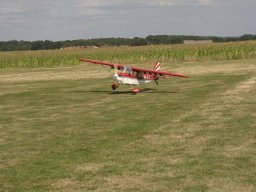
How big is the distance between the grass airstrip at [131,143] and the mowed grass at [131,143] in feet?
0.06

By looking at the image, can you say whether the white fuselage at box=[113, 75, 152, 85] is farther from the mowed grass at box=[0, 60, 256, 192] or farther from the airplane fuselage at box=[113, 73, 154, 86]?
the mowed grass at box=[0, 60, 256, 192]

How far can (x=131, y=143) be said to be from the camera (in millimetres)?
11602

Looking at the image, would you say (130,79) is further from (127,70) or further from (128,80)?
(127,70)

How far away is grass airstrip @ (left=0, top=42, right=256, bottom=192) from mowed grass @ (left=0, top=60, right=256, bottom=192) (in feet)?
0.06

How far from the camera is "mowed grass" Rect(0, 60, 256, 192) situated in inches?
342

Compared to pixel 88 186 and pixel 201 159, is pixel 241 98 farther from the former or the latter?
pixel 88 186

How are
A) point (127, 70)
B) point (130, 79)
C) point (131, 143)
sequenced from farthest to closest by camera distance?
point (130, 79), point (127, 70), point (131, 143)

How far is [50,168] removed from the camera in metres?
9.61

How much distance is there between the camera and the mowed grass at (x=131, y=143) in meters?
8.69

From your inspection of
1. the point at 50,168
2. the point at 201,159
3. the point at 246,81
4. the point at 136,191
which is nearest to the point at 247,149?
the point at 201,159

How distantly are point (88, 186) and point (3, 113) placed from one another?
32.7 feet

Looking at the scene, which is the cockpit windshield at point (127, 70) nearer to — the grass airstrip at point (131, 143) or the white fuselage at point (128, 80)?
the white fuselage at point (128, 80)

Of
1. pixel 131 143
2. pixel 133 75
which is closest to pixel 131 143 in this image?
pixel 131 143

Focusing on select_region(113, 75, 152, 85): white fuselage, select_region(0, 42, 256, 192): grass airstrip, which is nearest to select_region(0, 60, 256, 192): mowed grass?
select_region(0, 42, 256, 192): grass airstrip
